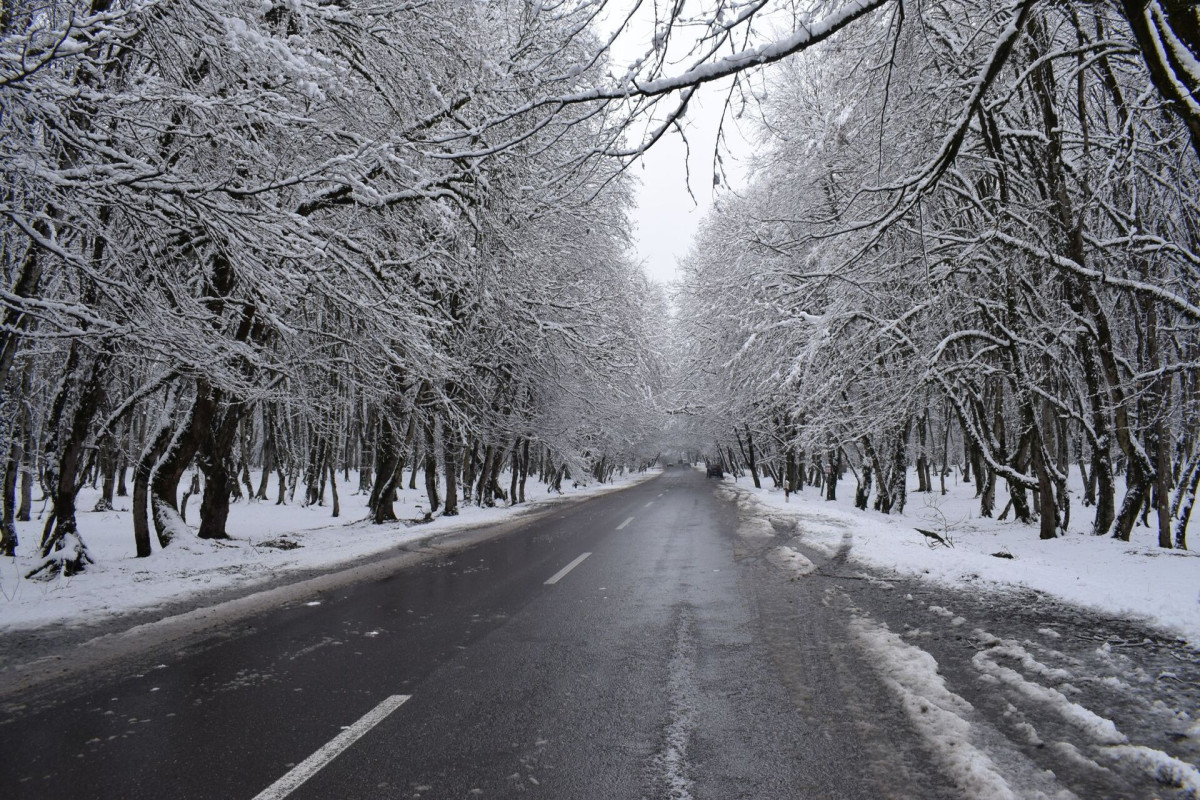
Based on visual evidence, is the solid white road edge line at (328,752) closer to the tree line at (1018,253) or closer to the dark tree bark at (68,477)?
the tree line at (1018,253)

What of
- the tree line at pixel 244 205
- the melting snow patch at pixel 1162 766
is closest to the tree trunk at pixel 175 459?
the tree line at pixel 244 205

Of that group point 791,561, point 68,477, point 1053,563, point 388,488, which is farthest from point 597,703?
point 388,488

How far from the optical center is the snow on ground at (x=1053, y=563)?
5938 millimetres

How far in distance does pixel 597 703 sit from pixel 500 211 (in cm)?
872

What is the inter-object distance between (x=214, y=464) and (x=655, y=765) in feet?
40.8

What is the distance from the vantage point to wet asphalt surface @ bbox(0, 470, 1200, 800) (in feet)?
10.00

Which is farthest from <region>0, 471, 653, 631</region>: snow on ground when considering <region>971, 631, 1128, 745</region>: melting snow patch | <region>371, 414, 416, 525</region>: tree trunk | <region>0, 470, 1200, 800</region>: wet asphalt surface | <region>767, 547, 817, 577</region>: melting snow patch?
<region>971, 631, 1128, 745</region>: melting snow patch

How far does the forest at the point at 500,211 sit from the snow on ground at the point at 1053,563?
1.32m

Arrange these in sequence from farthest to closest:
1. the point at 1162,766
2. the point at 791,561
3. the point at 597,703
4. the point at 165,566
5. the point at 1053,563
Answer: the point at 1053,563, the point at 165,566, the point at 791,561, the point at 597,703, the point at 1162,766

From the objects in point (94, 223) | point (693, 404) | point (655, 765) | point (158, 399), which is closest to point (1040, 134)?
point (655, 765)

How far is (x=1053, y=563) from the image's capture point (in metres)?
9.68

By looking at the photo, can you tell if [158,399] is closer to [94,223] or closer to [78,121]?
[78,121]

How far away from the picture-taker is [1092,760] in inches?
122

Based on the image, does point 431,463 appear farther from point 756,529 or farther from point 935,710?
point 935,710
